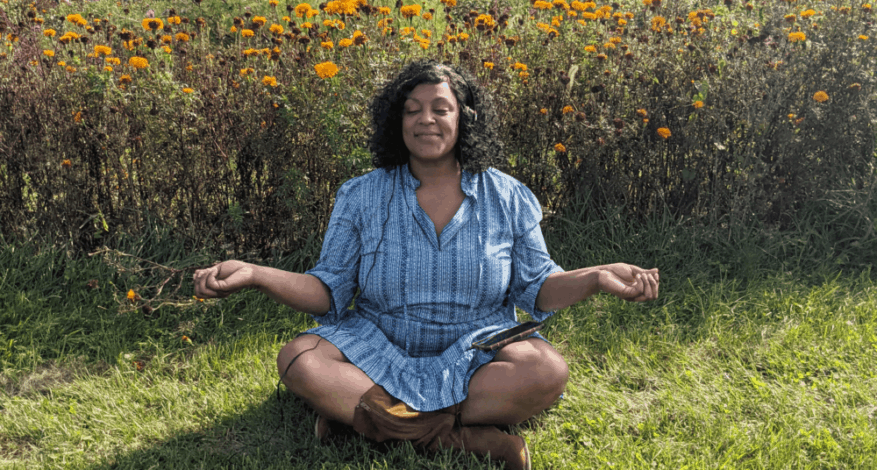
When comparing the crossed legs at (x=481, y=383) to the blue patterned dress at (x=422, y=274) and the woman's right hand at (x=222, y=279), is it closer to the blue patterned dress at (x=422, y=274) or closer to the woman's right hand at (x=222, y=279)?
the blue patterned dress at (x=422, y=274)

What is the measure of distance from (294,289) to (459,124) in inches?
30.5

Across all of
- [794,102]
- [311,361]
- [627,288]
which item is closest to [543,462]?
[627,288]

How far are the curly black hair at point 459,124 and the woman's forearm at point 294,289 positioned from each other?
0.49 m

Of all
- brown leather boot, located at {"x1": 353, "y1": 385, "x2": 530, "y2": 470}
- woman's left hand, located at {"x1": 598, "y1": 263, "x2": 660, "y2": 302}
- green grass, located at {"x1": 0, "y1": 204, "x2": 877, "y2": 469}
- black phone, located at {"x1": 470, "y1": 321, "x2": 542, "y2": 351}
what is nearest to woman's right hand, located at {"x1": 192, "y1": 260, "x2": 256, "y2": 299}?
brown leather boot, located at {"x1": 353, "y1": 385, "x2": 530, "y2": 470}

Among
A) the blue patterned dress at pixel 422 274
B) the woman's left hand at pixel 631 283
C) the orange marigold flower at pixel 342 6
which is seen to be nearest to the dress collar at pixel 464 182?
the blue patterned dress at pixel 422 274

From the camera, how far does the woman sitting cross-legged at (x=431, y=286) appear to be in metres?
2.18

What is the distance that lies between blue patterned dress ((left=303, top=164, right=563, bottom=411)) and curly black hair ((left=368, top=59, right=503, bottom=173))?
0.20 feet

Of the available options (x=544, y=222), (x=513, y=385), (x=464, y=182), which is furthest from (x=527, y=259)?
(x=544, y=222)

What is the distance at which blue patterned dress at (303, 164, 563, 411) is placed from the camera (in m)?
2.29

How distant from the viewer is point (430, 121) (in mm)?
2268

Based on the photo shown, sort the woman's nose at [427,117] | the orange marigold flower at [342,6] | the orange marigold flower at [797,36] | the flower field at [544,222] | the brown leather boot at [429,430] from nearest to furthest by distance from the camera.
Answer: the brown leather boot at [429,430] → the woman's nose at [427,117] → the flower field at [544,222] → the orange marigold flower at [342,6] → the orange marigold flower at [797,36]

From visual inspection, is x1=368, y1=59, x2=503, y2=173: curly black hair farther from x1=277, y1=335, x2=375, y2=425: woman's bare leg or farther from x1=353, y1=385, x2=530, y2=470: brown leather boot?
x1=353, y1=385, x2=530, y2=470: brown leather boot

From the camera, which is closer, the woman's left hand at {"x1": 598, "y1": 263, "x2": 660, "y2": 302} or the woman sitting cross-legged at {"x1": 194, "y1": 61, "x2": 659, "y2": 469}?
the woman's left hand at {"x1": 598, "y1": 263, "x2": 660, "y2": 302}

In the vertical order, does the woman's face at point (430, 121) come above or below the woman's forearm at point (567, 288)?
above
